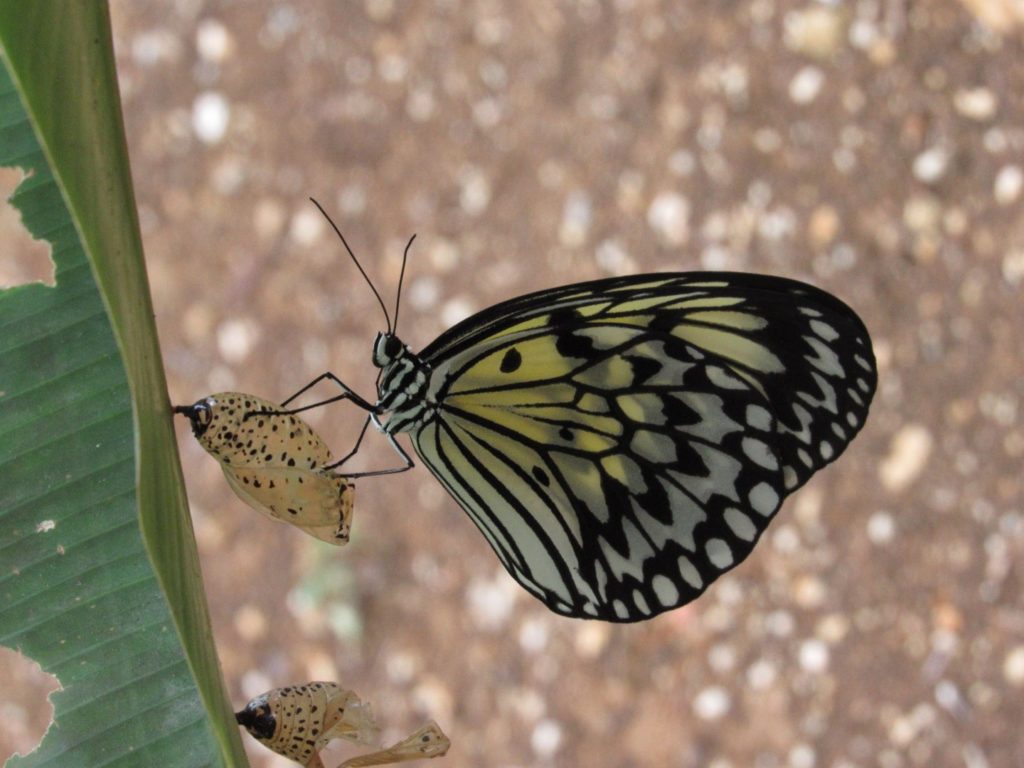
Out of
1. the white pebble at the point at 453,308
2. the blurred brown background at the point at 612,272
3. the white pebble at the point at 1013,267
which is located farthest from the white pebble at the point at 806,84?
the white pebble at the point at 453,308

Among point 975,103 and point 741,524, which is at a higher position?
point 975,103

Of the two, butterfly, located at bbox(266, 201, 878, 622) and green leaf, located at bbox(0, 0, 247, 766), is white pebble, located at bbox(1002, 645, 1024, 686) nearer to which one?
butterfly, located at bbox(266, 201, 878, 622)

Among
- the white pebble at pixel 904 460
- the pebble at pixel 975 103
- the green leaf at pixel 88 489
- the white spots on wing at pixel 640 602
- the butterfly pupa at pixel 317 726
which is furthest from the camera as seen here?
the pebble at pixel 975 103

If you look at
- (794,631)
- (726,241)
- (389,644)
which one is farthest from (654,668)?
(726,241)

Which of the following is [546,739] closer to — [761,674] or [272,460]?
[761,674]

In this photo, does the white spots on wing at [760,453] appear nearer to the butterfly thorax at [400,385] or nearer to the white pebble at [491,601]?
the butterfly thorax at [400,385]

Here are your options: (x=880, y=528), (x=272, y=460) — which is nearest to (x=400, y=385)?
(x=272, y=460)
